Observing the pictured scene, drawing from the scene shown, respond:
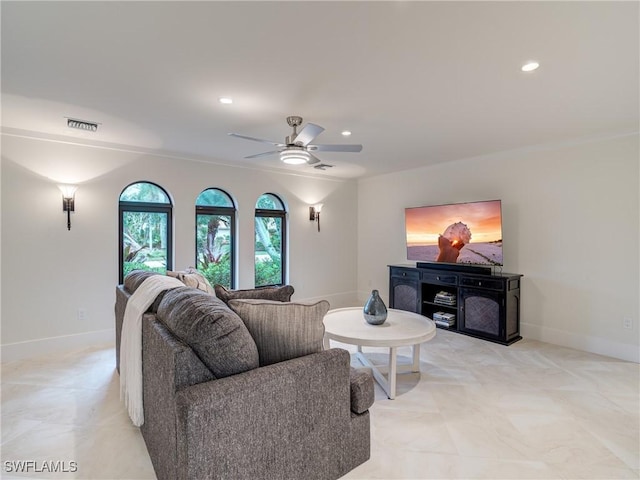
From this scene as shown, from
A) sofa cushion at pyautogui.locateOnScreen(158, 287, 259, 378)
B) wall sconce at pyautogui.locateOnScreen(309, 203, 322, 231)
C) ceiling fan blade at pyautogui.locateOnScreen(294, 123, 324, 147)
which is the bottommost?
sofa cushion at pyautogui.locateOnScreen(158, 287, 259, 378)

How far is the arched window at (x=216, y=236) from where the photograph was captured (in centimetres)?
495

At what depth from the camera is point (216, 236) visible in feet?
16.7

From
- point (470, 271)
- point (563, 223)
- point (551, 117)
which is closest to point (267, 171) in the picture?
point (470, 271)

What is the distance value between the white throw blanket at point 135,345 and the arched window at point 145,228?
2.36 metres

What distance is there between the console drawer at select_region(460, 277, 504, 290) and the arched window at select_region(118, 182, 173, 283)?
3996 millimetres

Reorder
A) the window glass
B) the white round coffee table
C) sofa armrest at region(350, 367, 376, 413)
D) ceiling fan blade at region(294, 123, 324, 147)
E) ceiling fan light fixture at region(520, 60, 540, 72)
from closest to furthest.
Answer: sofa armrest at region(350, 367, 376, 413) → ceiling fan light fixture at region(520, 60, 540, 72) → ceiling fan blade at region(294, 123, 324, 147) → the white round coffee table → the window glass

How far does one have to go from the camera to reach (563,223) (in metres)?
4.00

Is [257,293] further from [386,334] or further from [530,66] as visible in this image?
[530,66]

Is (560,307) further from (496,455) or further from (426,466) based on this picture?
(426,466)

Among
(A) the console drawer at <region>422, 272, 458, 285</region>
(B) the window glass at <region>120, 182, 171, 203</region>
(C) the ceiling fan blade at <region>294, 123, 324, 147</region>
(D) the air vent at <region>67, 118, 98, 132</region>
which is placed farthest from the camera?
(A) the console drawer at <region>422, 272, 458, 285</region>

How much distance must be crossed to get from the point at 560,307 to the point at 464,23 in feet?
12.1

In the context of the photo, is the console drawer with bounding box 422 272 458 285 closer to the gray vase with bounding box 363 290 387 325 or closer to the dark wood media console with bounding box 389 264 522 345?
the dark wood media console with bounding box 389 264 522 345

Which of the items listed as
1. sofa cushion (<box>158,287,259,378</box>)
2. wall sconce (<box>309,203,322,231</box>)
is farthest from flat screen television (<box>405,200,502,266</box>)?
sofa cushion (<box>158,287,259,378</box>)

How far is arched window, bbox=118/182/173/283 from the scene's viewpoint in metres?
4.35
